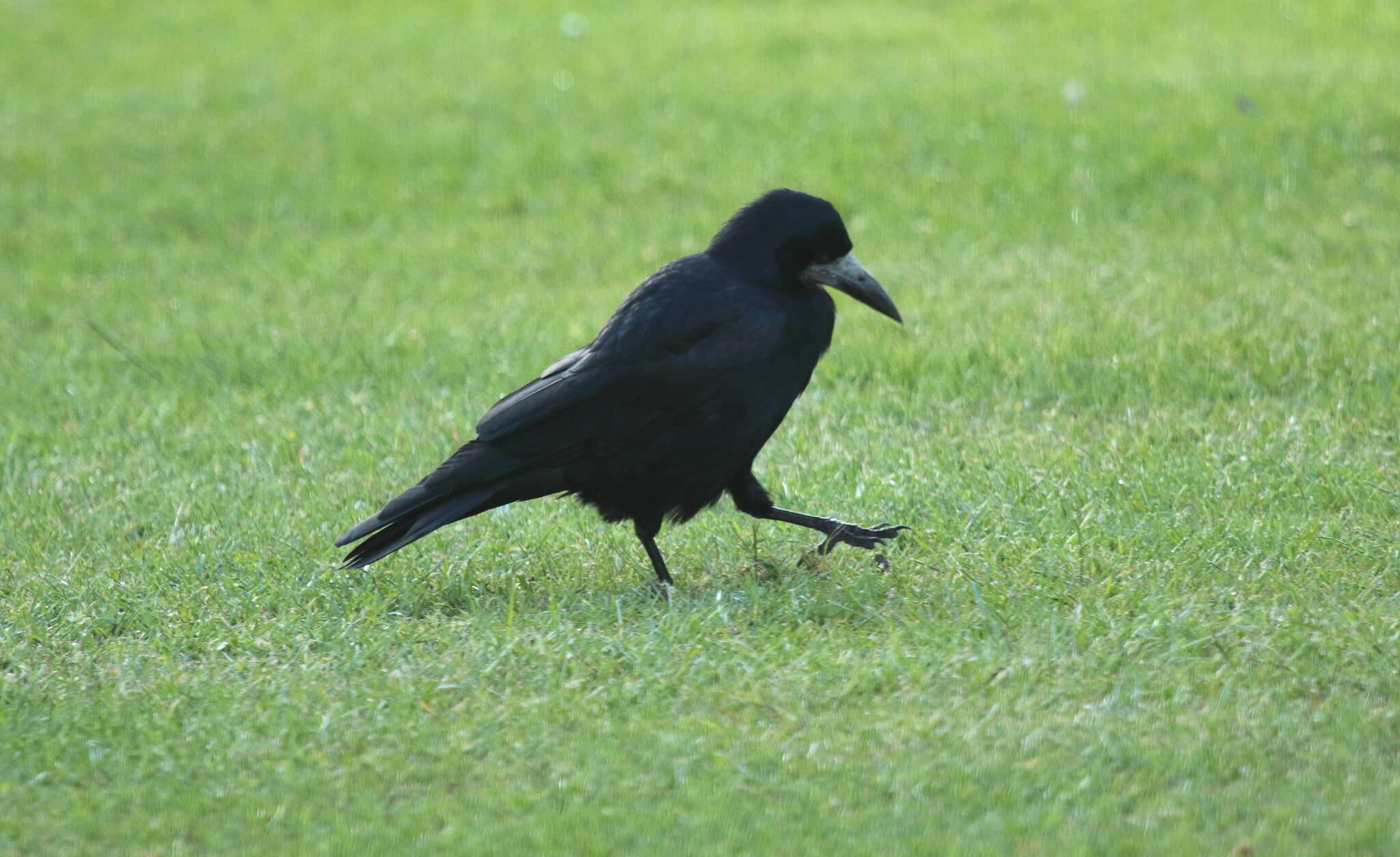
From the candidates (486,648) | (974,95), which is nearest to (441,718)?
(486,648)

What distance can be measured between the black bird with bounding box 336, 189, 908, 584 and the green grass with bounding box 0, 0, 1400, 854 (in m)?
0.32

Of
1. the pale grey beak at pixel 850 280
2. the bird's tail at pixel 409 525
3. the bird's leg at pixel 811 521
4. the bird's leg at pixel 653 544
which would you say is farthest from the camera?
the pale grey beak at pixel 850 280

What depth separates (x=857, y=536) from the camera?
16.3 ft

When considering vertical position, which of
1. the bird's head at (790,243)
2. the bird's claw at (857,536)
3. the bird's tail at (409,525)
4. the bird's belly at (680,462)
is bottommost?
the bird's claw at (857,536)

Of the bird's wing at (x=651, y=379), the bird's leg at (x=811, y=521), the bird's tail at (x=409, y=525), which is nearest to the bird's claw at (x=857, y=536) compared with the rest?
the bird's leg at (x=811, y=521)

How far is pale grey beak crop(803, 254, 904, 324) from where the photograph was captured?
5098mm

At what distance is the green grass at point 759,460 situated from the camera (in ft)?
11.8

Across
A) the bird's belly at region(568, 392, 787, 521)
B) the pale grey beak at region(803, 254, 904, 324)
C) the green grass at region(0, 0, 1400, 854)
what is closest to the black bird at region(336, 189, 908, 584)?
the bird's belly at region(568, 392, 787, 521)

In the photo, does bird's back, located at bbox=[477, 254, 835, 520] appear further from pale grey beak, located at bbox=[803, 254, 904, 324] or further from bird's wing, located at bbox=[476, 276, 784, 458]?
pale grey beak, located at bbox=[803, 254, 904, 324]

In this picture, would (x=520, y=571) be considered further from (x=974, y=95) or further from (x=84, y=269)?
(x=974, y=95)

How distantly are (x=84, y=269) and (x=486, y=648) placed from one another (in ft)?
22.6

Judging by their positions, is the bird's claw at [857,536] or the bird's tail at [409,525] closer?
the bird's tail at [409,525]

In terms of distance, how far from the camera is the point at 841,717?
386cm

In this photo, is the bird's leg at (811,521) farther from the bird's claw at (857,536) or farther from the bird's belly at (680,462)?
the bird's belly at (680,462)
